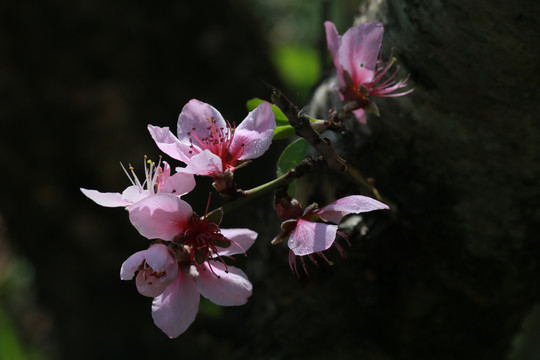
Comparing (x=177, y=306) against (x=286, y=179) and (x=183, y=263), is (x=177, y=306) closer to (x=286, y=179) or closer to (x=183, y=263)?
(x=183, y=263)

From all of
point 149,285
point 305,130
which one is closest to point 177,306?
point 149,285

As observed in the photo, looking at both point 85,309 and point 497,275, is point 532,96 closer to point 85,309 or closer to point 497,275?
point 497,275

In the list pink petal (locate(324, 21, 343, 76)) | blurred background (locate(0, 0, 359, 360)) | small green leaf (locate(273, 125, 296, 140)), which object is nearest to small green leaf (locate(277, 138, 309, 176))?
small green leaf (locate(273, 125, 296, 140))

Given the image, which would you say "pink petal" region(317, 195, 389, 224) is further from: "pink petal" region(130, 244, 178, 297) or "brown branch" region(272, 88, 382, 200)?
"pink petal" region(130, 244, 178, 297)

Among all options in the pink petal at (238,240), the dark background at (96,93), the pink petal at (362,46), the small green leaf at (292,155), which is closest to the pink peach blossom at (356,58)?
the pink petal at (362,46)

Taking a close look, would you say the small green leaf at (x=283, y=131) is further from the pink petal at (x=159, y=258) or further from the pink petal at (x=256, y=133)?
the pink petal at (x=159, y=258)

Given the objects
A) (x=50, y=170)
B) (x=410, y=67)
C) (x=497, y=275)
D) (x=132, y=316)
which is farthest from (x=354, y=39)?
(x=132, y=316)
